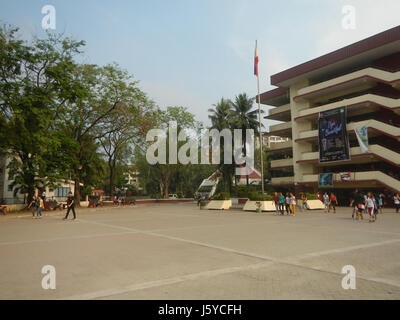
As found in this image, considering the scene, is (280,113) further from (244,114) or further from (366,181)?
(366,181)

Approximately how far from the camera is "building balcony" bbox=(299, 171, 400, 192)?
93.4 feet

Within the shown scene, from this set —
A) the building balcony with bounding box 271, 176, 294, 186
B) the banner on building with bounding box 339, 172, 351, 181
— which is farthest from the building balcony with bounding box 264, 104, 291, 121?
the banner on building with bounding box 339, 172, 351, 181

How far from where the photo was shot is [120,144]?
39938mm

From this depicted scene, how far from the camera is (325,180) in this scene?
34.7 meters

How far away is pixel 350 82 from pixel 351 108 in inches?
109

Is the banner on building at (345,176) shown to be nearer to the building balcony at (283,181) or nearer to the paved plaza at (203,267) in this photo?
the building balcony at (283,181)

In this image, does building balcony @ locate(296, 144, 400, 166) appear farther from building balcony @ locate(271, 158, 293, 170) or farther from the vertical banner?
building balcony @ locate(271, 158, 293, 170)

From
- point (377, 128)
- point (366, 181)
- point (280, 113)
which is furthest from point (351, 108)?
point (280, 113)

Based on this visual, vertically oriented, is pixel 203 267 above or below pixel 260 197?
below

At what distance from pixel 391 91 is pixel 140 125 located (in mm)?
A: 27549

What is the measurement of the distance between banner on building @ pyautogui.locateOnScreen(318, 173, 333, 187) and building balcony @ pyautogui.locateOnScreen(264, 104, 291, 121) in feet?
37.0

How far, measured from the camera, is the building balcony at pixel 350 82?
2983 cm

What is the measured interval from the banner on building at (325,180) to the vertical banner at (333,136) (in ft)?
5.82
